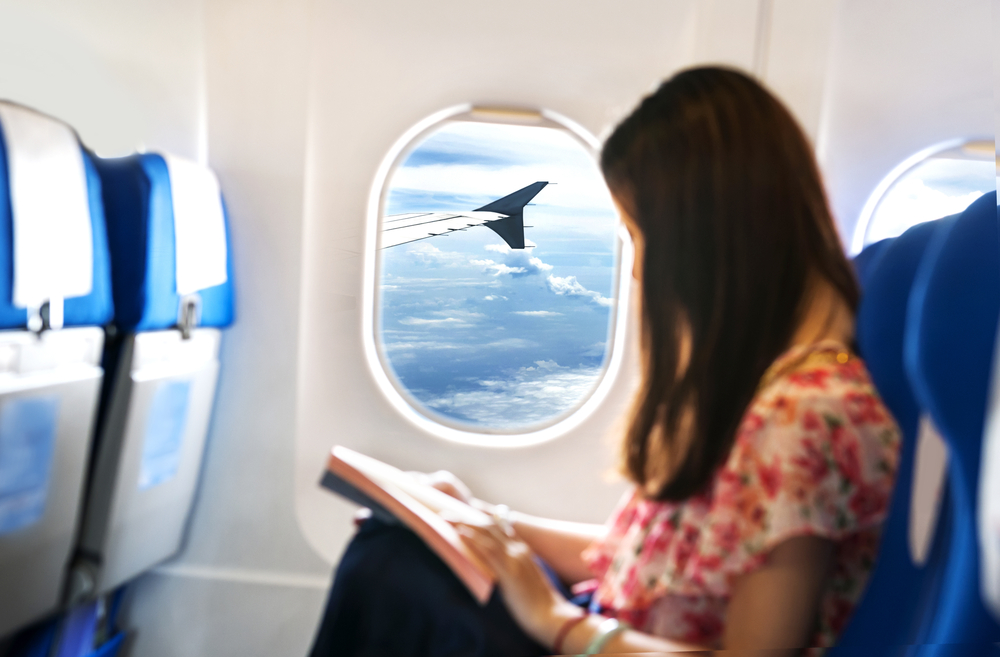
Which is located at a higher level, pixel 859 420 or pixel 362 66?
pixel 362 66

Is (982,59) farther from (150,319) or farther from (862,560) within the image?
(150,319)

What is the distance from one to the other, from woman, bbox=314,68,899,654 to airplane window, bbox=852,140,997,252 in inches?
4.2

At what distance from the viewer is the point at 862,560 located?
2.89 ft

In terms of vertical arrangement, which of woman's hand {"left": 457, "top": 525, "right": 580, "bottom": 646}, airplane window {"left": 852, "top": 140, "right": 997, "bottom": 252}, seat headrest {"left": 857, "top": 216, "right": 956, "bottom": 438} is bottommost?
woman's hand {"left": 457, "top": 525, "right": 580, "bottom": 646}

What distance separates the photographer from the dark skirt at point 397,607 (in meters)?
0.88

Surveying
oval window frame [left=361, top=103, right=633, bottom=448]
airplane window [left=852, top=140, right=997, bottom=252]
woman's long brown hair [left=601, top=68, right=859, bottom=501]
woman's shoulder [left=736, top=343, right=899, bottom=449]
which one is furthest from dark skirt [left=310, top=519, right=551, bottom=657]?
airplane window [left=852, top=140, right=997, bottom=252]

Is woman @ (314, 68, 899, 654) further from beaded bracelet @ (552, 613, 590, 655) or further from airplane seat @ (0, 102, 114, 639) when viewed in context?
airplane seat @ (0, 102, 114, 639)

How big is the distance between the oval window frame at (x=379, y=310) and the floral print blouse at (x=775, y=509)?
0.13 metres

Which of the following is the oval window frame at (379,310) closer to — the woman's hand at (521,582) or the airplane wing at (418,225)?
the airplane wing at (418,225)

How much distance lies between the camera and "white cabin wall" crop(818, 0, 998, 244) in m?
0.95

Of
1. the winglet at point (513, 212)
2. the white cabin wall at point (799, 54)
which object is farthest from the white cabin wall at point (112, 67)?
the white cabin wall at point (799, 54)

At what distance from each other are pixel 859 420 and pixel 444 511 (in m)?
0.48

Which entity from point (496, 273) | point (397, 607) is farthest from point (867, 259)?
point (397, 607)

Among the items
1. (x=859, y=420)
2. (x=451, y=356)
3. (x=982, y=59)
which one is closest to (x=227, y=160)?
(x=451, y=356)
